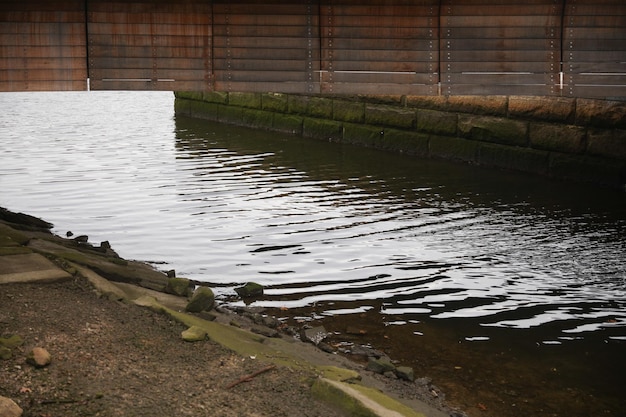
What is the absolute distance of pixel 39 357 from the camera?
629cm

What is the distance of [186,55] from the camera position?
42.9 feet

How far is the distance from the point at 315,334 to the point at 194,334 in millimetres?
2202

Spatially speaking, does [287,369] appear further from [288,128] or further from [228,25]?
[288,128]

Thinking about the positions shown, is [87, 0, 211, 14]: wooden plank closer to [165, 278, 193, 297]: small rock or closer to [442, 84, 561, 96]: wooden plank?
[442, 84, 561, 96]: wooden plank

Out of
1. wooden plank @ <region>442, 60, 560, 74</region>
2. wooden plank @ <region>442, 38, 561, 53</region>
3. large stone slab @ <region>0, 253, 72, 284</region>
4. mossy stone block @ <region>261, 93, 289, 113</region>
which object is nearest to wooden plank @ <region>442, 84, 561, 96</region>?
wooden plank @ <region>442, 60, 560, 74</region>

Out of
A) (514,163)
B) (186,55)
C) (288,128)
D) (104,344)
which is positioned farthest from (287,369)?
(288,128)

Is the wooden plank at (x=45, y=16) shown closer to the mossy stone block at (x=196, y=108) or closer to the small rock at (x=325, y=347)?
the small rock at (x=325, y=347)

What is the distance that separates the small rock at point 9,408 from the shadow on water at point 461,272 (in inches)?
144

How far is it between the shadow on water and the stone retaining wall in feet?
1.34

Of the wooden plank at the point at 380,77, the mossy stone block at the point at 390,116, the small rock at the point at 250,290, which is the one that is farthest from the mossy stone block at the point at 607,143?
the small rock at the point at 250,290

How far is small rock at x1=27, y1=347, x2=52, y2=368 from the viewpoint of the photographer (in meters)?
6.26

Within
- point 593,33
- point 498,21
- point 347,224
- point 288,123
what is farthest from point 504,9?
point 288,123

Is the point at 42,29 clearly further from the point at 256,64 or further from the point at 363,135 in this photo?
the point at 363,135

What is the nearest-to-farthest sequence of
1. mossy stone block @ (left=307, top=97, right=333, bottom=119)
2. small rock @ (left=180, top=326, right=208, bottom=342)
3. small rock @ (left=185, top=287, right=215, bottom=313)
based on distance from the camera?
small rock @ (left=180, top=326, right=208, bottom=342) < small rock @ (left=185, top=287, right=215, bottom=313) < mossy stone block @ (left=307, top=97, right=333, bottom=119)
